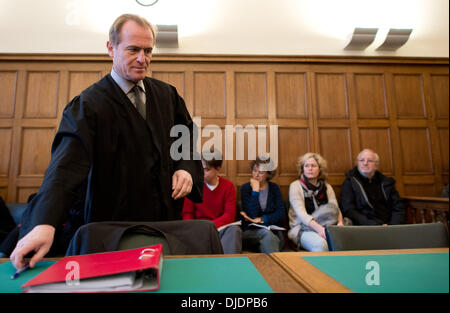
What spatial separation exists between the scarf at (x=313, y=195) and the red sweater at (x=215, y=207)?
2.63ft

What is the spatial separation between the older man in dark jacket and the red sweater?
1383mm

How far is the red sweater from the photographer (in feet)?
8.82

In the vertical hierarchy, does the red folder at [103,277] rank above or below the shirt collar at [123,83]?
below

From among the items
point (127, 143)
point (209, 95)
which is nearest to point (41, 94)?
point (209, 95)

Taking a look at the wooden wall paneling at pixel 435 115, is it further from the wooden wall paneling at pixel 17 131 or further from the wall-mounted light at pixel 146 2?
the wooden wall paneling at pixel 17 131

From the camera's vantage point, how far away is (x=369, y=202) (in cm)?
320

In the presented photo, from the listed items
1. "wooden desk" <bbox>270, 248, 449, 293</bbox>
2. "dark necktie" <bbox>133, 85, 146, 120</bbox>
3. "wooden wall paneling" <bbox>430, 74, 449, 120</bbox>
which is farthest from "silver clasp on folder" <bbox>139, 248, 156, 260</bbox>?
"wooden wall paneling" <bbox>430, 74, 449, 120</bbox>

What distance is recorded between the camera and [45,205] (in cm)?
84

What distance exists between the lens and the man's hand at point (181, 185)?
1199 mm

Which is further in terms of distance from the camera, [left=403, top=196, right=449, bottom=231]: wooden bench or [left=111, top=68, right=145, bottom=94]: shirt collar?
[left=403, top=196, right=449, bottom=231]: wooden bench

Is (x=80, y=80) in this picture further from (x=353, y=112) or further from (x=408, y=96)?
(x=408, y=96)

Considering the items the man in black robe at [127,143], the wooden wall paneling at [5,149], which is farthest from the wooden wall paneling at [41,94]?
the man in black robe at [127,143]

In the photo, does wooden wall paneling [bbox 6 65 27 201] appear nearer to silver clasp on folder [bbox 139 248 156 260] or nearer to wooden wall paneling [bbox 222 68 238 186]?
wooden wall paneling [bbox 222 68 238 186]

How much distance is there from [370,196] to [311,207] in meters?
0.84
